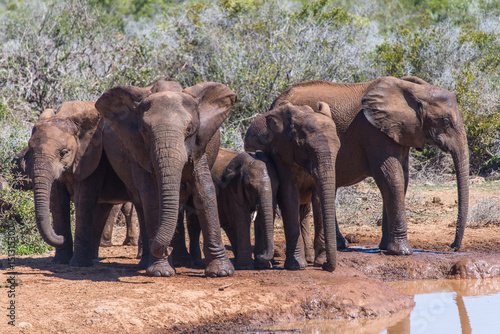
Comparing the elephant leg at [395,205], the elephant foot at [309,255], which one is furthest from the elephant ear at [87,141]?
the elephant leg at [395,205]

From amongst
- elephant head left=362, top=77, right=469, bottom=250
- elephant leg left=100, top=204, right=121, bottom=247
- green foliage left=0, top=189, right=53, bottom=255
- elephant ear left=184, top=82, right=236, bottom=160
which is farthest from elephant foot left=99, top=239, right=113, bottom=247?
elephant head left=362, top=77, right=469, bottom=250

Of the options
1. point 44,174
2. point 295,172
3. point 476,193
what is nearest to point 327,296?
point 295,172

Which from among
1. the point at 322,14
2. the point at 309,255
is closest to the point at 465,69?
the point at 322,14

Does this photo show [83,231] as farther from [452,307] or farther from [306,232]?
[452,307]

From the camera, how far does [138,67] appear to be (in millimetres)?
15047

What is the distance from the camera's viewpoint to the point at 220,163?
29.5 feet

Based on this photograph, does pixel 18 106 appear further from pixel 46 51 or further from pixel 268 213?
Answer: pixel 268 213

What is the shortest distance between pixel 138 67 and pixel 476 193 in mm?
7014

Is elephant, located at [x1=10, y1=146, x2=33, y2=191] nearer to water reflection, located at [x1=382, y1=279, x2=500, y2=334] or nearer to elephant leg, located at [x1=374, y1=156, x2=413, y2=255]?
elephant leg, located at [x1=374, y1=156, x2=413, y2=255]

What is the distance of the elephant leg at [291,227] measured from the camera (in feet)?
26.6

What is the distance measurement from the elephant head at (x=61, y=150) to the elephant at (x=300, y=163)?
2.01m

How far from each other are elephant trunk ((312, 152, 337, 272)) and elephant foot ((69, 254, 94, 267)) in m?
2.66

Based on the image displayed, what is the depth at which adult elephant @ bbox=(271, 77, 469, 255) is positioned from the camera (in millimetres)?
9367

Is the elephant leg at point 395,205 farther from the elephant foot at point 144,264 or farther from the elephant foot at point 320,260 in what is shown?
the elephant foot at point 144,264
